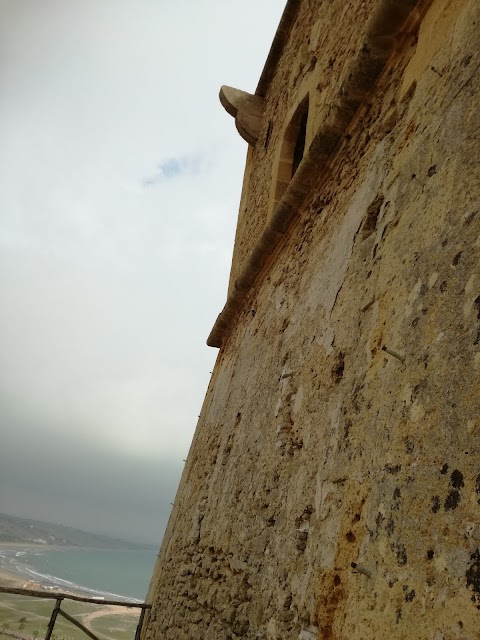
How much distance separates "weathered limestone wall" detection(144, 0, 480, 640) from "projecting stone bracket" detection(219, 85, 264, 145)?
A: 2603mm

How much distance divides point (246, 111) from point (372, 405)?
5.55 meters

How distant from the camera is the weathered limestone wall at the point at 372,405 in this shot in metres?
1.38

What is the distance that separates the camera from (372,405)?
1.86 m

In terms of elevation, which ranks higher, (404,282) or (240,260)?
(240,260)

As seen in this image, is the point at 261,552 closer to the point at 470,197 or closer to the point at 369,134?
the point at 470,197

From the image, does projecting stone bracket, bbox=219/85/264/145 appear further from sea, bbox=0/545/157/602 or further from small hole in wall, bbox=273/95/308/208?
sea, bbox=0/545/157/602

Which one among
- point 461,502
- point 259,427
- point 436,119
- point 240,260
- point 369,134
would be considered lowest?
point 461,502

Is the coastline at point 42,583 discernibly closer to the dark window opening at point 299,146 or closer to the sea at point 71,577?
the sea at point 71,577

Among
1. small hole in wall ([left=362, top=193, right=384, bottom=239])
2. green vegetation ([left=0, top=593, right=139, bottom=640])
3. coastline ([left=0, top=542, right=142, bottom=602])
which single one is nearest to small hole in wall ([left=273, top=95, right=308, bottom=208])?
small hole in wall ([left=362, top=193, right=384, bottom=239])

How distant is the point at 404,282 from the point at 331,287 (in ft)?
2.65

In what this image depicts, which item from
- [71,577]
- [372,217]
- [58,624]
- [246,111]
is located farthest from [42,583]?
[372,217]

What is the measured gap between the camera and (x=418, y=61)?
98.6 inches

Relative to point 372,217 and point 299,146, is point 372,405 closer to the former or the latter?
point 372,217

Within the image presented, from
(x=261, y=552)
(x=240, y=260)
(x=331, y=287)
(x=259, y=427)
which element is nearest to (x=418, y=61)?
(x=331, y=287)
